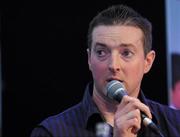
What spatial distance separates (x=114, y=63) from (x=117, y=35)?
6.8 inches

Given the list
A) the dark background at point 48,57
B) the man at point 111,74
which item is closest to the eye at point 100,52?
the man at point 111,74

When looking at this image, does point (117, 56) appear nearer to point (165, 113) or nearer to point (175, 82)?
point (165, 113)

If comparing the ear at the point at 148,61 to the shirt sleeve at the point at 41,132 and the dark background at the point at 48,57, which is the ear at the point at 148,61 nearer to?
the shirt sleeve at the point at 41,132

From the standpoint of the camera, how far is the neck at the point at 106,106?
2445mm

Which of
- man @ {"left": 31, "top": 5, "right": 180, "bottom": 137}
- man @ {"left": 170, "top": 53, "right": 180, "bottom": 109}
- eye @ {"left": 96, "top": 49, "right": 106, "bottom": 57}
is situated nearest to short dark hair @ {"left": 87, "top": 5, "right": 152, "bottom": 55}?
man @ {"left": 31, "top": 5, "right": 180, "bottom": 137}

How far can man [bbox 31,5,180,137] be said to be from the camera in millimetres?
2344

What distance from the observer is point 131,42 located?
243 cm

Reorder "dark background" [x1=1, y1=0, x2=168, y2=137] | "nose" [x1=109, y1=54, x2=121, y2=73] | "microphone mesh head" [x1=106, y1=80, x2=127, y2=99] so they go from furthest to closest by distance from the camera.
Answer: "dark background" [x1=1, y1=0, x2=168, y2=137]
"nose" [x1=109, y1=54, x2=121, y2=73]
"microphone mesh head" [x1=106, y1=80, x2=127, y2=99]

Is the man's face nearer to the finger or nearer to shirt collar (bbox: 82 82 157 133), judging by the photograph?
shirt collar (bbox: 82 82 157 133)

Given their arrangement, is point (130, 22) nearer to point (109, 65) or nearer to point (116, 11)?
point (116, 11)

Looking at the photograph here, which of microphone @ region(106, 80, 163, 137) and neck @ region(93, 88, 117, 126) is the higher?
microphone @ region(106, 80, 163, 137)

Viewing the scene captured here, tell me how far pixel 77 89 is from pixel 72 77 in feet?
0.38

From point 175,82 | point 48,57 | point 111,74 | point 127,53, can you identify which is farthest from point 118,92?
Result: point 48,57

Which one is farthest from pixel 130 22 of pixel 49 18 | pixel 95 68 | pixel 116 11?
pixel 49 18
